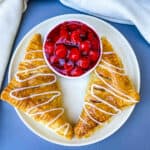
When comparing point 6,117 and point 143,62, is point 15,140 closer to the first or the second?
point 6,117

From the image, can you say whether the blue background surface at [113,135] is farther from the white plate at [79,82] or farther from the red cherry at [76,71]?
the red cherry at [76,71]

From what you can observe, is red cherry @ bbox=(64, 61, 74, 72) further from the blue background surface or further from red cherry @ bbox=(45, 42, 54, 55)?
the blue background surface

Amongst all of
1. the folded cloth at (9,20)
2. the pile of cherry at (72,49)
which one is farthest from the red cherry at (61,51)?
the folded cloth at (9,20)

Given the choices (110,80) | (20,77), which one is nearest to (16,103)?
(20,77)

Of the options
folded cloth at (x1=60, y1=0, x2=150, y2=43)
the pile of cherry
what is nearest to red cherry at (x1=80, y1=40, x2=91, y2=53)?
the pile of cherry

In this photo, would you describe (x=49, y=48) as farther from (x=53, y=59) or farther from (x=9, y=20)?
(x=9, y=20)

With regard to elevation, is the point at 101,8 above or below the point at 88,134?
above
